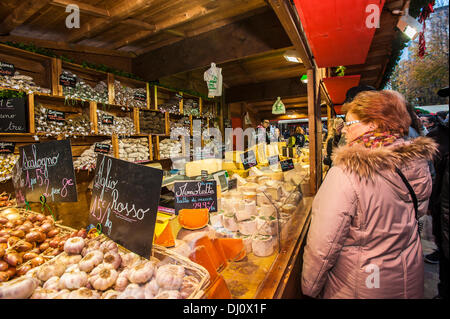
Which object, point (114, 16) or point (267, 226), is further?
point (114, 16)

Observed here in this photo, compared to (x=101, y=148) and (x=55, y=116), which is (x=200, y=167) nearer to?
(x=101, y=148)

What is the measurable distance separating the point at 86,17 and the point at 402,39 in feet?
15.3

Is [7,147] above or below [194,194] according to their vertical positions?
above

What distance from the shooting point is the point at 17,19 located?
2611 mm

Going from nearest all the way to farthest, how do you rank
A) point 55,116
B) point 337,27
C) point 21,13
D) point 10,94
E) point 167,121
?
point 337,27 < point 21,13 < point 10,94 < point 55,116 < point 167,121

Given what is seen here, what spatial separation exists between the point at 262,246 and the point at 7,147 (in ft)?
10.8

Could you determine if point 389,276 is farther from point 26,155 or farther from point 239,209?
point 26,155

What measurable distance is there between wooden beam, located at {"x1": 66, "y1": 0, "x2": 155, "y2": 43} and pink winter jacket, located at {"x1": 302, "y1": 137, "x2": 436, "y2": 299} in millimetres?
2617

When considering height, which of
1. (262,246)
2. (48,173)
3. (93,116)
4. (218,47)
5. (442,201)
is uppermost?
(218,47)

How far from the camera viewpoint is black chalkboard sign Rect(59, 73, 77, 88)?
3.15 m

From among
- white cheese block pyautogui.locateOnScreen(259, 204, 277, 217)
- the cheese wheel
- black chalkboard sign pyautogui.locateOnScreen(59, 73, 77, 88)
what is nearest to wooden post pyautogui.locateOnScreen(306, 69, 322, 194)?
the cheese wheel

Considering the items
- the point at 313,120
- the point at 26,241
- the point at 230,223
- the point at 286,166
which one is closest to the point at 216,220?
the point at 230,223

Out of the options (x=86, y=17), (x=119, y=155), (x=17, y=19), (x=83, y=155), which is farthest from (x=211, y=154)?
(x=17, y=19)

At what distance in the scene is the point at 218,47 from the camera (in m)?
3.42
